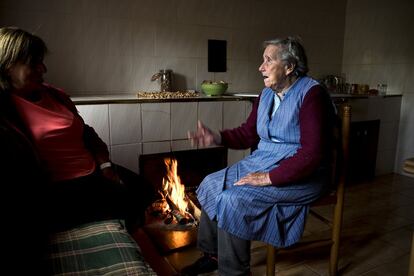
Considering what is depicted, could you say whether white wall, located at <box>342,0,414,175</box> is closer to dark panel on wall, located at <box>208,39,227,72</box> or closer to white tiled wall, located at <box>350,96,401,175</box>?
white tiled wall, located at <box>350,96,401,175</box>

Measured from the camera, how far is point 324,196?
156cm

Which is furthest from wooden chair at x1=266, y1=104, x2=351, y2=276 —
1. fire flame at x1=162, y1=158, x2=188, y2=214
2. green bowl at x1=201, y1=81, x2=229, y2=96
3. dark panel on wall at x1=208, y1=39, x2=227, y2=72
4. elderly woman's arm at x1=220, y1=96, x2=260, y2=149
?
dark panel on wall at x1=208, y1=39, x2=227, y2=72

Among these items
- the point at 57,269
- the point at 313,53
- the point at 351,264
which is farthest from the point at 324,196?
the point at 313,53

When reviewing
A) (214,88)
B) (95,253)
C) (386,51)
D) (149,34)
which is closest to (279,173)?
(95,253)

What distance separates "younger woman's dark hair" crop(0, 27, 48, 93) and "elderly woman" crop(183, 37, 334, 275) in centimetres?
77

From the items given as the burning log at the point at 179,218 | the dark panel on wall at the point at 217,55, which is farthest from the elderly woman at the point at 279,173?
the dark panel on wall at the point at 217,55

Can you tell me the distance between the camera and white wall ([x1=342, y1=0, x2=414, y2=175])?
315cm

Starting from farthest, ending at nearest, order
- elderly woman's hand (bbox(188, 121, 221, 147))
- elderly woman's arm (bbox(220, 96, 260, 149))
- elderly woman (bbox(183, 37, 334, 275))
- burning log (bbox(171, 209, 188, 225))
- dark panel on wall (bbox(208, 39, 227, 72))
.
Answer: dark panel on wall (bbox(208, 39, 227, 72)) → burning log (bbox(171, 209, 188, 225)) → elderly woman's arm (bbox(220, 96, 260, 149)) → elderly woman's hand (bbox(188, 121, 221, 147)) → elderly woman (bbox(183, 37, 334, 275))

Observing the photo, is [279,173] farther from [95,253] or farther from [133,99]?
[133,99]

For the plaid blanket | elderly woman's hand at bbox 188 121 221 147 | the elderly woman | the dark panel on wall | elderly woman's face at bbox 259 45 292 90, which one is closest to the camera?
the plaid blanket

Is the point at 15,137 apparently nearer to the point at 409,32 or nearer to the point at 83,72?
the point at 83,72

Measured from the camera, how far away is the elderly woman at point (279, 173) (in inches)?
53.8

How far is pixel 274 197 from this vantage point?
1.39m

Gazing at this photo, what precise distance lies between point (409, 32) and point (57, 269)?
3441 millimetres
